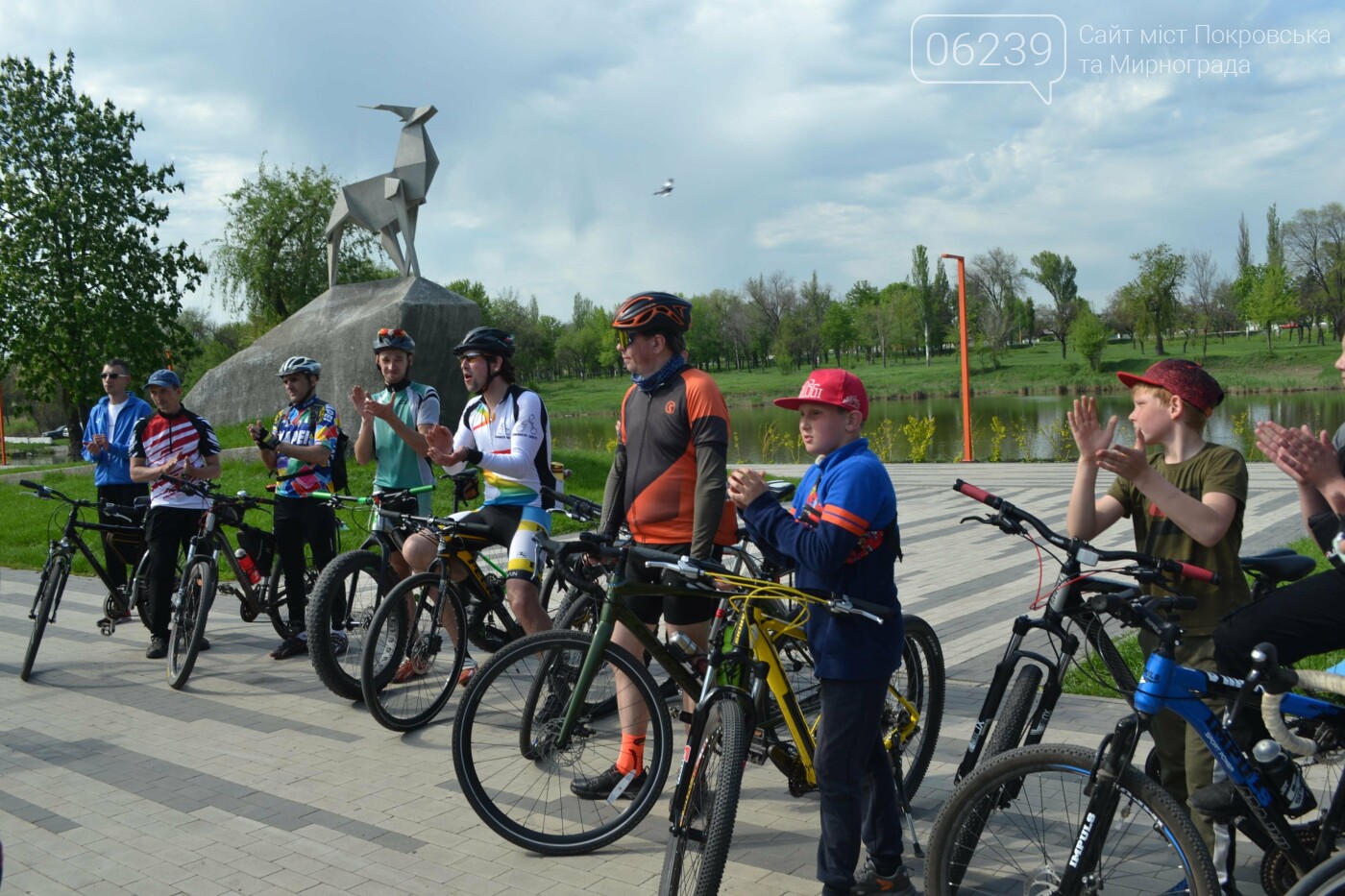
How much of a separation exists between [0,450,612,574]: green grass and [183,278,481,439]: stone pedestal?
222 cm

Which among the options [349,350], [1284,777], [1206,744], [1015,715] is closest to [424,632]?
[1015,715]

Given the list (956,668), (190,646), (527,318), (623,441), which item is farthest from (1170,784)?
(527,318)

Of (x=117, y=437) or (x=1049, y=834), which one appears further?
(x=117, y=437)

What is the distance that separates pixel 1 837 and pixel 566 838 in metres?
2.38

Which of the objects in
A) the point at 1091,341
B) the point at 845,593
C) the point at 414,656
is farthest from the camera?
the point at 1091,341

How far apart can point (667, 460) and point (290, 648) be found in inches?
164

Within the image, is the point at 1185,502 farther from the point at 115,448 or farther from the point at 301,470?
the point at 115,448

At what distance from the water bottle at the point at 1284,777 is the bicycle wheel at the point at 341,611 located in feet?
13.7

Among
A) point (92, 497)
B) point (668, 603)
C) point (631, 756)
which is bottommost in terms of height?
point (631, 756)

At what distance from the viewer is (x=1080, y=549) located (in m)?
3.40

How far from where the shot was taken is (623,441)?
15.9ft

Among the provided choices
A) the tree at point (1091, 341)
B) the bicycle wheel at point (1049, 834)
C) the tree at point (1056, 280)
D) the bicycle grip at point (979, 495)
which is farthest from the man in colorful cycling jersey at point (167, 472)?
the tree at point (1056, 280)

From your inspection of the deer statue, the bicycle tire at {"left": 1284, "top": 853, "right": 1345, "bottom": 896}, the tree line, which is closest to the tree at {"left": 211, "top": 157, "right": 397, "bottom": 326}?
the tree line

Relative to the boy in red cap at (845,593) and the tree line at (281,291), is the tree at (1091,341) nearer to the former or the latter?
the tree line at (281,291)
